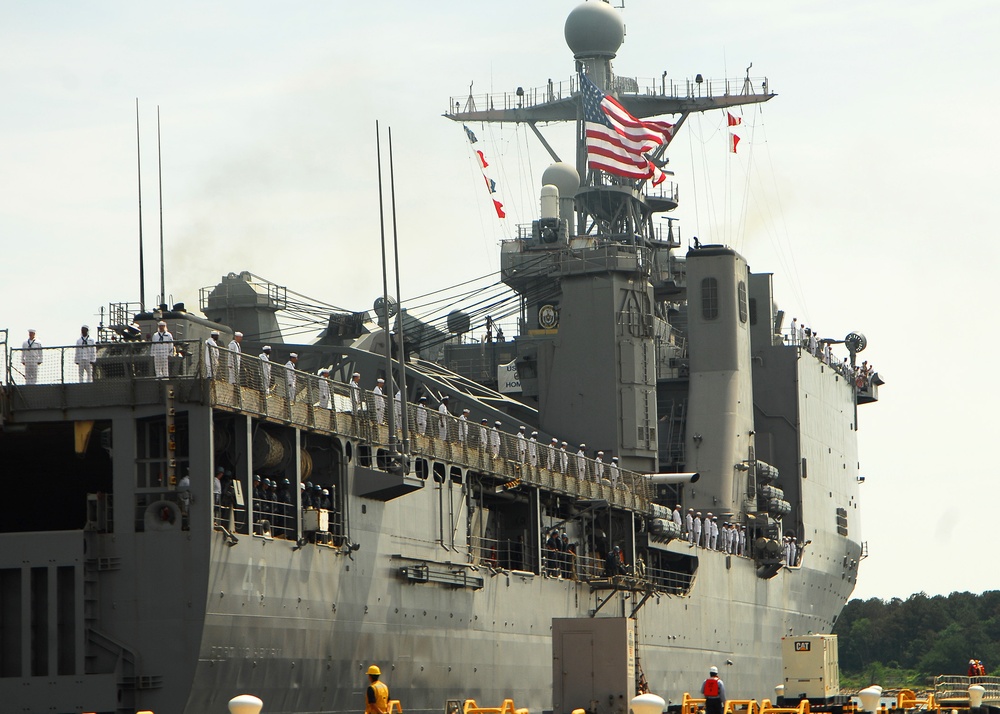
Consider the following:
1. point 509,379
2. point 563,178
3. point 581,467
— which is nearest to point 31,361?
point 581,467

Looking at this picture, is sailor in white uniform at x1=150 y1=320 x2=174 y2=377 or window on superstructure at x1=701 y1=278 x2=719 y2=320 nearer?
sailor in white uniform at x1=150 y1=320 x2=174 y2=377

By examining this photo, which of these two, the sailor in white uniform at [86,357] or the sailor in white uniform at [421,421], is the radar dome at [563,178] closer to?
the sailor in white uniform at [421,421]

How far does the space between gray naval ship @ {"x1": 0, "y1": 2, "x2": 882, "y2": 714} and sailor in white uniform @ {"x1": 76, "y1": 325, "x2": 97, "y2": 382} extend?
3cm

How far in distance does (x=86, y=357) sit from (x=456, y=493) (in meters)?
10.4

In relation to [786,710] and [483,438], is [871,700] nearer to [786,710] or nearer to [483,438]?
[786,710]

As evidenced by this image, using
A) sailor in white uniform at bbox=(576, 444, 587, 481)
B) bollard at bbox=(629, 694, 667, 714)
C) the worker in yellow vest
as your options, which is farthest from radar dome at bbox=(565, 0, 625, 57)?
the worker in yellow vest

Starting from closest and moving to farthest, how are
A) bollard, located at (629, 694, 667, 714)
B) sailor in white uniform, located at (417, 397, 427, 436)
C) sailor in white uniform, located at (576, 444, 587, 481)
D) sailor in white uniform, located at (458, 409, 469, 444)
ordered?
bollard, located at (629, 694, 667, 714), sailor in white uniform, located at (417, 397, 427, 436), sailor in white uniform, located at (458, 409, 469, 444), sailor in white uniform, located at (576, 444, 587, 481)

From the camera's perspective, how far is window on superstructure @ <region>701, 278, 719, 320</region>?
50531 millimetres

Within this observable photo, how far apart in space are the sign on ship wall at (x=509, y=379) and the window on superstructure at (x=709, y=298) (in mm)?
6265

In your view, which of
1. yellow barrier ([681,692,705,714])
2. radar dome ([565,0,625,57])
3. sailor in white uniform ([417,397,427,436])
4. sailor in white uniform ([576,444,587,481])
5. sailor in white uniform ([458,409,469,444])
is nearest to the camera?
yellow barrier ([681,692,705,714])

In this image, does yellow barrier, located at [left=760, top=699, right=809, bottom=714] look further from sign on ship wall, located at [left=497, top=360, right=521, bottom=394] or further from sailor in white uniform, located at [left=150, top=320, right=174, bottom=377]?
sign on ship wall, located at [left=497, top=360, right=521, bottom=394]

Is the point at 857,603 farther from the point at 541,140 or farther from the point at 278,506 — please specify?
the point at 278,506

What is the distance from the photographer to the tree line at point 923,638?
112 metres

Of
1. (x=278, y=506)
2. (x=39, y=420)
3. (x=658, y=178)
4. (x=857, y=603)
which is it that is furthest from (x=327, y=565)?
(x=857, y=603)
